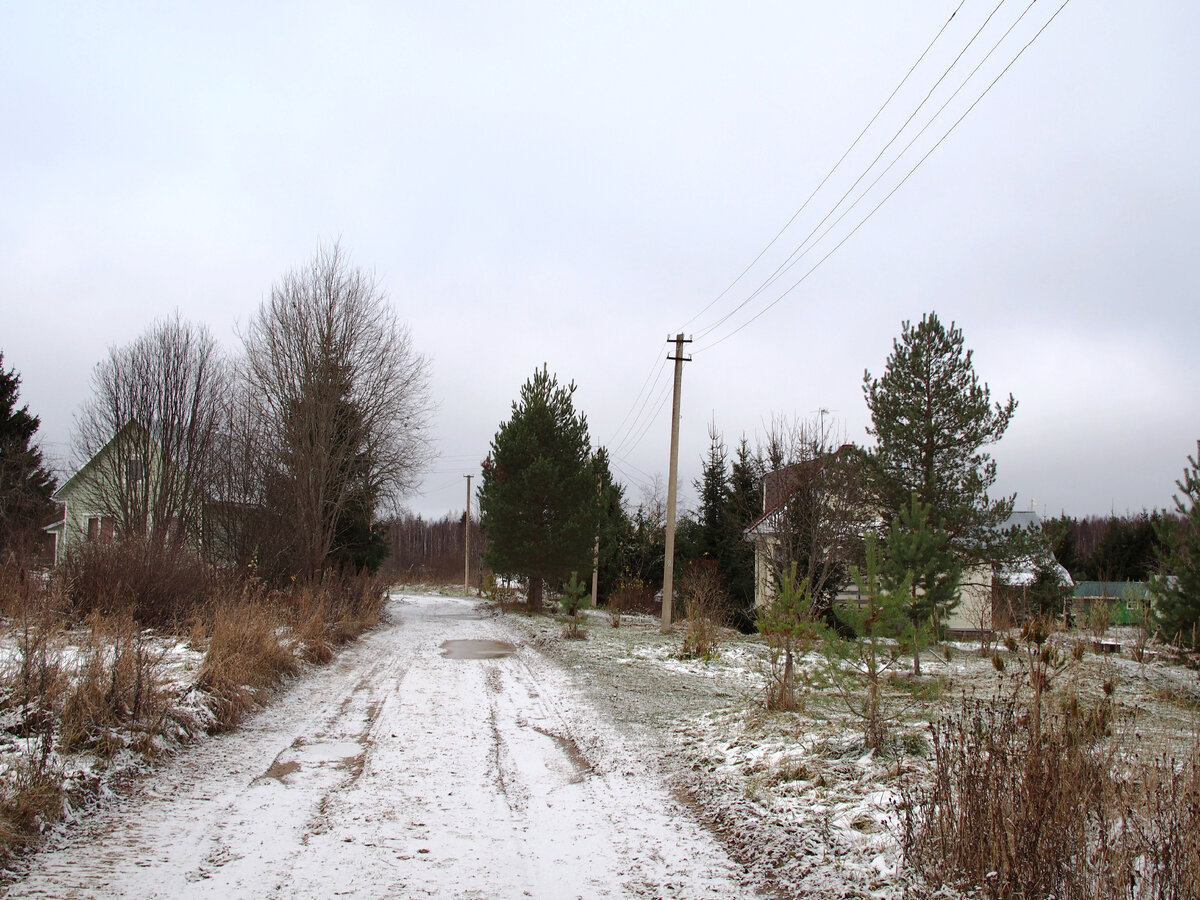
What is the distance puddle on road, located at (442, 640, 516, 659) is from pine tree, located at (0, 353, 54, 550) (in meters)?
15.8

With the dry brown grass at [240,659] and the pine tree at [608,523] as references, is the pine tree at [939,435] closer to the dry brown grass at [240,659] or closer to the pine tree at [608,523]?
the pine tree at [608,523]

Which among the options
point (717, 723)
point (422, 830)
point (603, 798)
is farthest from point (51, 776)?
point (717, 723)

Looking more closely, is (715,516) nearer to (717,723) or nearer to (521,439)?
(521,439)

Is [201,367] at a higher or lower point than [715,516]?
higher

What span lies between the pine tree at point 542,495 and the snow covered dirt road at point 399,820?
1685cm

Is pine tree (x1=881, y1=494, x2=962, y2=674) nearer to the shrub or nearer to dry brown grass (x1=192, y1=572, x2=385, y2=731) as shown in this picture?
dry brown grass (x1=192, y1=572, x2=385, y2=731)

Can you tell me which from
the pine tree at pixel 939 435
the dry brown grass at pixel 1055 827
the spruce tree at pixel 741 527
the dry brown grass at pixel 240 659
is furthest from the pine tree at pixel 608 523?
the dry brown grass at pixel 1055 827

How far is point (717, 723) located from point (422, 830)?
12.7 feet

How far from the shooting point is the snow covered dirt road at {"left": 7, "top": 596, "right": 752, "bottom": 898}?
387 centimetres

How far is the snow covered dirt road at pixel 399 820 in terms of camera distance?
Result: 12.7ft

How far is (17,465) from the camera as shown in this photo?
2678cm

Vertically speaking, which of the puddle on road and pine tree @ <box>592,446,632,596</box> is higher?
pine tree @ <box>592,446,632,596</box>

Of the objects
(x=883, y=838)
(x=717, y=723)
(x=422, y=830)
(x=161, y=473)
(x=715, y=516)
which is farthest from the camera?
(x=715, y=516)

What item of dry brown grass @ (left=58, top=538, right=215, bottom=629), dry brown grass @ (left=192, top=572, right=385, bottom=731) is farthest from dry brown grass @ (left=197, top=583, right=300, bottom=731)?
dry brown grass @ (left=58, top=538, right=215, bottom=629)
